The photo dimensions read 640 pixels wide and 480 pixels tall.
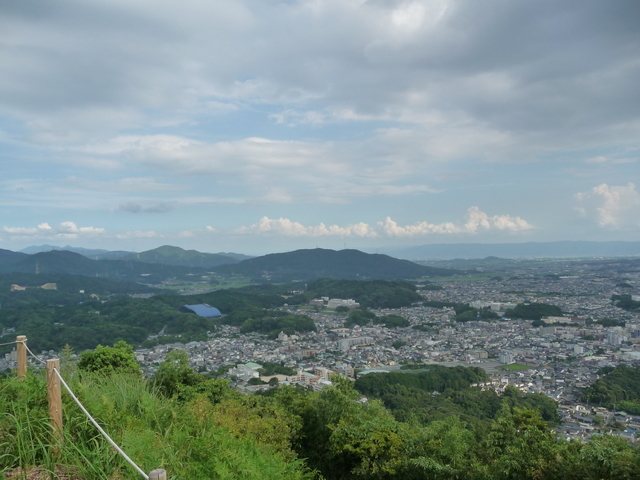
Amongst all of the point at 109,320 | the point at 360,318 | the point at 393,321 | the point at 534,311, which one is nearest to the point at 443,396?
the point at 393,321

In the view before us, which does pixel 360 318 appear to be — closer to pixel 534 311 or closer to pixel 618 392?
pixel 534 311

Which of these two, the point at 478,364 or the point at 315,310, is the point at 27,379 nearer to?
the point at 478,364

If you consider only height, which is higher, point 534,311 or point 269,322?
point 534,311

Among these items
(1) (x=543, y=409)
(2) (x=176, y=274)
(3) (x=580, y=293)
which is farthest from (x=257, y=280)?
(1) (x=543, y=409)

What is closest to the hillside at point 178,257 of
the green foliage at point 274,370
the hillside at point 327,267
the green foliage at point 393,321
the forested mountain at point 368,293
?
the hillside at point 327,267

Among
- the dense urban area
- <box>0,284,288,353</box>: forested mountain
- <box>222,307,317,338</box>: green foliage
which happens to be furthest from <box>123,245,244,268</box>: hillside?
<box>222,307,317,338</box>: green foliage

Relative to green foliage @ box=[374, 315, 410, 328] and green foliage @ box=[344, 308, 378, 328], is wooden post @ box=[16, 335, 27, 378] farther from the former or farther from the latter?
green foliage @ box=[374, 315, 410, 328]
